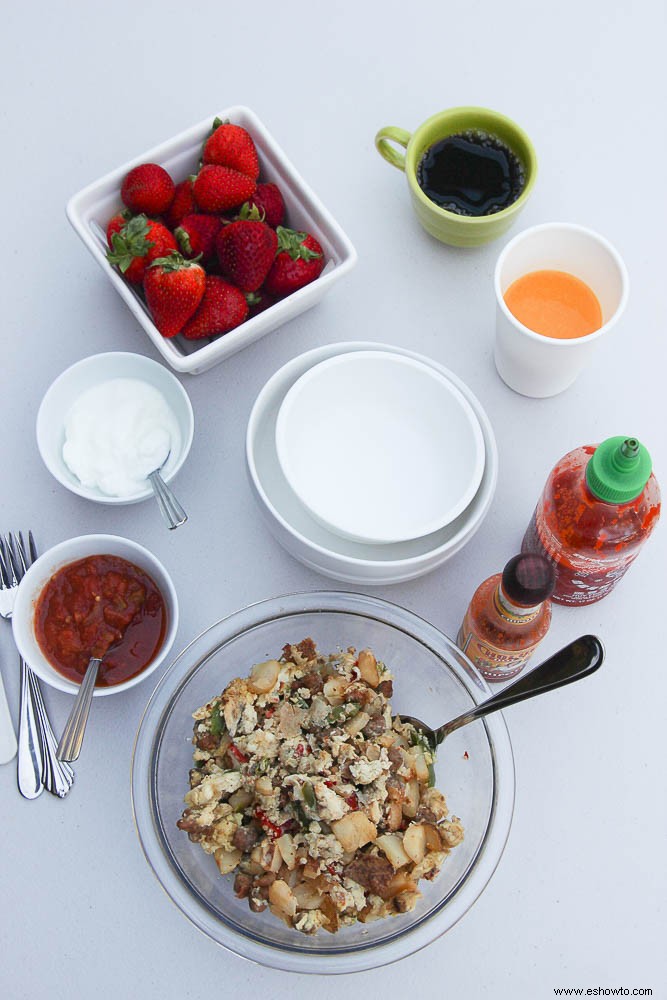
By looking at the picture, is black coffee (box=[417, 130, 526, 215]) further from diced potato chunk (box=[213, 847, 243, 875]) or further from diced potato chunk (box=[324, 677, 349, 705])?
diced potato chunk (box=[213, 847, 243, 875])

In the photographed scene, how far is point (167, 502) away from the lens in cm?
135

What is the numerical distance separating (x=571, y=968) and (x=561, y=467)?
2.37 ft

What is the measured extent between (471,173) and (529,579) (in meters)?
0.73

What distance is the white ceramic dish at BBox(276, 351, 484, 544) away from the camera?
4.50 feet

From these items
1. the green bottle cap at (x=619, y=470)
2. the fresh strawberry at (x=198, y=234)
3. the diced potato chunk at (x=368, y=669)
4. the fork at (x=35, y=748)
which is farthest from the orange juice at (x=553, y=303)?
the fork at (x=35, y=748)

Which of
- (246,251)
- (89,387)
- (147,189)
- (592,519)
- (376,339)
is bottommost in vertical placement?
(592,519)

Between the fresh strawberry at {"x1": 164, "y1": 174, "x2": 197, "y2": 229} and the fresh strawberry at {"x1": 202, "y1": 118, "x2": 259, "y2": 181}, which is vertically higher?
the fresh strawberry at {"x1": 202, "y1": 118, "x2": 259, "y2": 181}

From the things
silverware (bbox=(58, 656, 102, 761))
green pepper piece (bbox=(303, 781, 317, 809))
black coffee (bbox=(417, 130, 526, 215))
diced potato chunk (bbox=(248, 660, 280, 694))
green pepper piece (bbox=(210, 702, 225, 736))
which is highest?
black coffee (bbox=(417, 130, 526, 215))

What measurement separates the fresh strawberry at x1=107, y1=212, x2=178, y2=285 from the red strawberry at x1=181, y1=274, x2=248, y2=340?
0.28 ft

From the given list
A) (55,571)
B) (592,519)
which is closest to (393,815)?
(592,519)

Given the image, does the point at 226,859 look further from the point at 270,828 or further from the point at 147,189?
the point at 147,189

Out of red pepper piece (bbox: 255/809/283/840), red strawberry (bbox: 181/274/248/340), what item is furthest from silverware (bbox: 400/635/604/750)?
red strawberry (bbox: 181/274/248/340)

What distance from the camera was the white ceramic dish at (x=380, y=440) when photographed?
137cm

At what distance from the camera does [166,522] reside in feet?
4.72
